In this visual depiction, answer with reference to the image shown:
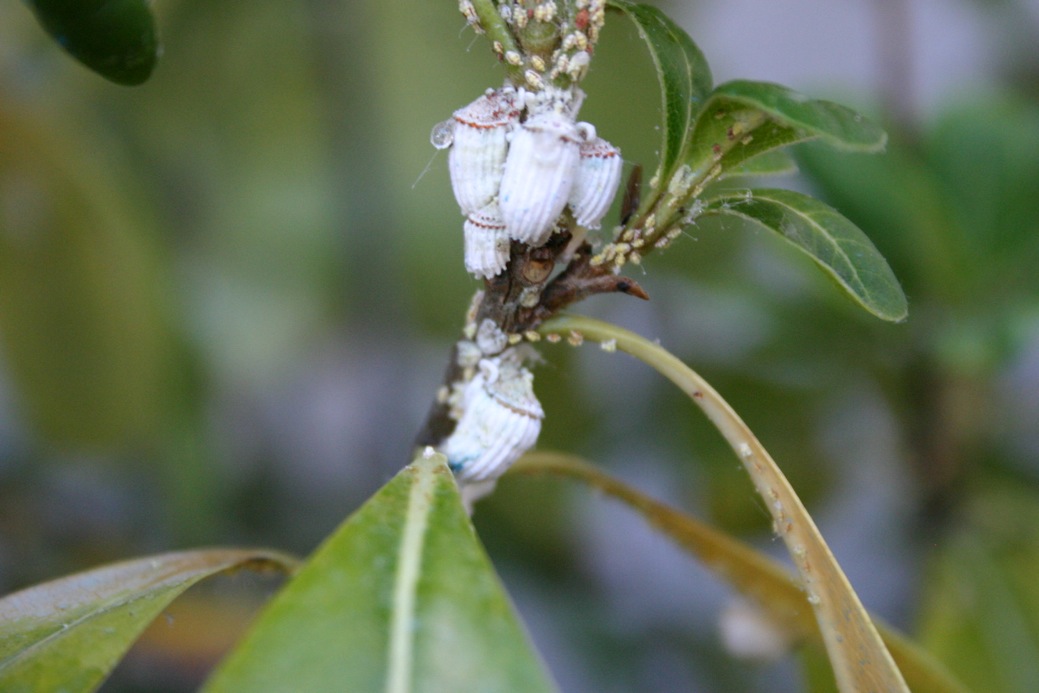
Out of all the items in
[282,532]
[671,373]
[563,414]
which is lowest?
[282,532]

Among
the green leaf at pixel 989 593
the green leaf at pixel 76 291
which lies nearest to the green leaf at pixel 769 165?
the green leaf at pixel 989 593

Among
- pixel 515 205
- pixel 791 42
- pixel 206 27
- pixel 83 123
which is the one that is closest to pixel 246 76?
pixel 206 27

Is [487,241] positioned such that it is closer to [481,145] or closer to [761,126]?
[481,145]

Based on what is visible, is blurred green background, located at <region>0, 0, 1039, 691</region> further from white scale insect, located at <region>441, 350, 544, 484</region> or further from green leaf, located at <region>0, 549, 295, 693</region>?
white scale insect, located at <region>441, 350, 544, 484</region>

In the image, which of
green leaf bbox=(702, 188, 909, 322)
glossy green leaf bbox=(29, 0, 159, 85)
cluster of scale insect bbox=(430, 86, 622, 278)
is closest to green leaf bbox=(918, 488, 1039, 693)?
green leaf bbox=(702, 188, 909, 322)

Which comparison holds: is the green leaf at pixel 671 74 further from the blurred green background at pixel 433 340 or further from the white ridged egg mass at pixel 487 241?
the blurred green background at pixel 433 340

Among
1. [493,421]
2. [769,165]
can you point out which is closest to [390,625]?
[493,421]

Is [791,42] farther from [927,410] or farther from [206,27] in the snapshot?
[206,27]
